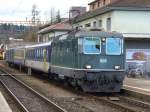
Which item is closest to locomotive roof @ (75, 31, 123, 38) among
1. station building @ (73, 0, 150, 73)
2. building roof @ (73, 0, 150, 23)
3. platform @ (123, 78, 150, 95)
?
platform @ (123, 78, 150, 95)

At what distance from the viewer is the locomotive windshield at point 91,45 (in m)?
21.7

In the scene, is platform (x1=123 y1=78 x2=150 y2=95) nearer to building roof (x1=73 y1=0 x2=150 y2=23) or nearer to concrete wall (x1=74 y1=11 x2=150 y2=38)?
concrete wall (x1=74 y1=11 x2=150 y2=38)

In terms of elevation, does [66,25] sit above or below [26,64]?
above

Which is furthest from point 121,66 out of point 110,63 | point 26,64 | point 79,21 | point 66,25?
point 66,25

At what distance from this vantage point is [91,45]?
21.9 m

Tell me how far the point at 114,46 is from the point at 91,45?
1049 millimetres

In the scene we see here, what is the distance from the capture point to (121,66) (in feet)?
72.2

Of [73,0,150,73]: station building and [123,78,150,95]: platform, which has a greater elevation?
[73,0,150,73]: station building

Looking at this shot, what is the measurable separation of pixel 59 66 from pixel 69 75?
9.37 ft

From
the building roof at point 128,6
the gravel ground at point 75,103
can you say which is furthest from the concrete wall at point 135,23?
the gravel ground at point 75,103

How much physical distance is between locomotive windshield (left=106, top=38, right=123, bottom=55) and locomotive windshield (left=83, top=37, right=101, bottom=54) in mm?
410

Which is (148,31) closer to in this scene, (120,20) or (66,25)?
(120,20)

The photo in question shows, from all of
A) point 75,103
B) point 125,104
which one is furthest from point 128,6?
point 75,103

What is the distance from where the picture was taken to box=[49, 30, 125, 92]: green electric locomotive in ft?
70.3
